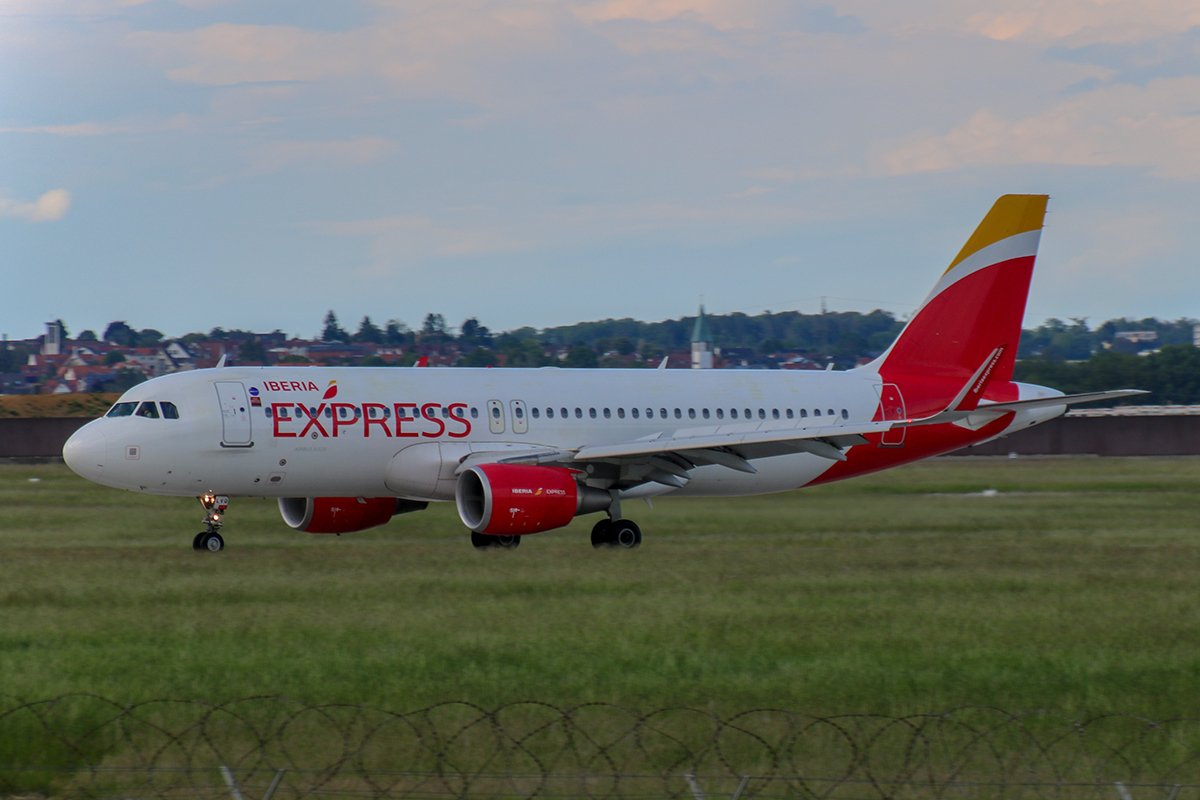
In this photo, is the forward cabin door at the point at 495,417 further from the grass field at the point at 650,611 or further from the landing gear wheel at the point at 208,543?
the landing gear wheel at the point at 208,543

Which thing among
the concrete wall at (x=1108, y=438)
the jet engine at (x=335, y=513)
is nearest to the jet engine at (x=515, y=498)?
the jet engine at (x=335, y=513)

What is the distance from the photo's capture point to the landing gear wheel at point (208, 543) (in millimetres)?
25619

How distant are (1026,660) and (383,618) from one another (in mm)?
7072

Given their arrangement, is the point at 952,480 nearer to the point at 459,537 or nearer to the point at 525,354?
the point at 459,537

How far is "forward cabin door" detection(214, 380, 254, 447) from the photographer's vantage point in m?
25.9

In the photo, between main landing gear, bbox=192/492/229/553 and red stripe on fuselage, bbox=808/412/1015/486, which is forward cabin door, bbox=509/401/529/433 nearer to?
main landing gear, bbox=192/492/229/553

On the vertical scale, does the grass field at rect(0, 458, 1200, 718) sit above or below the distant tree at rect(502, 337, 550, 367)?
below

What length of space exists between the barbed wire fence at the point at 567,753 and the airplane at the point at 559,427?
1164 centimetres

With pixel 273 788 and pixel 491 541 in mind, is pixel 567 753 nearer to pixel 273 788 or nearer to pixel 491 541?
pixel 273 788

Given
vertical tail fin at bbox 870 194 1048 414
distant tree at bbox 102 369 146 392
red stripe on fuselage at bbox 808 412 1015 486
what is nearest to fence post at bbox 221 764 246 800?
red stripe on fuselage at bbox 808 412 1015 486

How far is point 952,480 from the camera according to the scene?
4484 centimetres

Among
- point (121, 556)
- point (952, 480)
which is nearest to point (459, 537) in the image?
point (121, 556)

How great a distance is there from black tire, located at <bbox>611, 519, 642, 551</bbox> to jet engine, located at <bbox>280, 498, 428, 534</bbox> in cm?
435

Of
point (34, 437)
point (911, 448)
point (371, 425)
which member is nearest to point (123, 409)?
point (371, 425)
